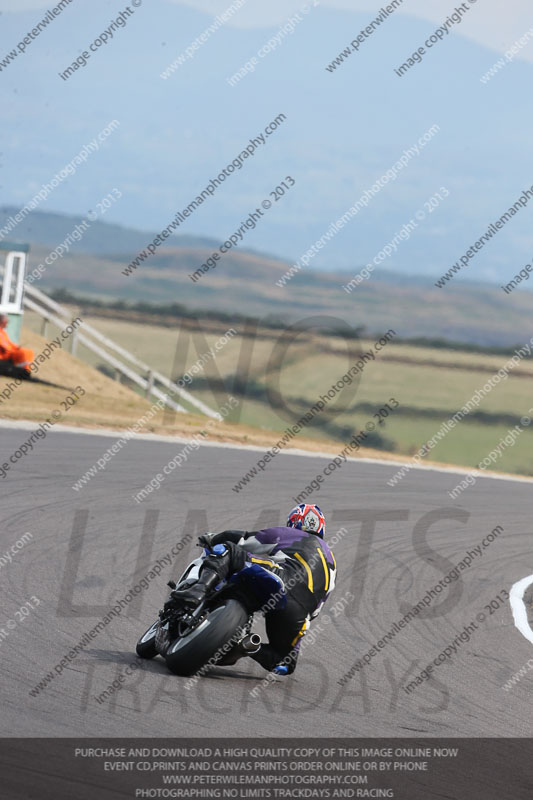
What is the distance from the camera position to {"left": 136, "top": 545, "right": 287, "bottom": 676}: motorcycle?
7246 mm

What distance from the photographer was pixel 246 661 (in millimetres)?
8305

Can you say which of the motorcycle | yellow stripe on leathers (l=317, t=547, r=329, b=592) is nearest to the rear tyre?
the motorcycle

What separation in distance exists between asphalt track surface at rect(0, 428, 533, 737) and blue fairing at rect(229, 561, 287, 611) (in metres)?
0.60

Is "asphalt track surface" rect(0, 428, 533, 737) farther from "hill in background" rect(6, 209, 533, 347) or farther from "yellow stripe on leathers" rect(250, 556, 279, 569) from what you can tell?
"hill in background" rect(6, 209, 533, 347)

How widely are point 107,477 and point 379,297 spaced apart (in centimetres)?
15678

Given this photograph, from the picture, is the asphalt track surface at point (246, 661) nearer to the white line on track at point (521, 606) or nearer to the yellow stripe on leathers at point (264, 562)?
the white line on track at point (521, 606)

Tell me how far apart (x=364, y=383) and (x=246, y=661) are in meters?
73.9

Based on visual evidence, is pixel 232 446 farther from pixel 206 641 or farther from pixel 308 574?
pixel 206 641

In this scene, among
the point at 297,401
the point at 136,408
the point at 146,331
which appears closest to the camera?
the point at 136,408

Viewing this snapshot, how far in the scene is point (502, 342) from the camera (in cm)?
13912

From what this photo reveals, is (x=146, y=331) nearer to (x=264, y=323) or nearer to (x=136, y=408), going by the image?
(x=264, y=323)

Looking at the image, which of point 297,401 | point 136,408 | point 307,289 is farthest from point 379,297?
point 136,408

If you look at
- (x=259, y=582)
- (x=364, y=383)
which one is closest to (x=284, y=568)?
(x=259, y=582)

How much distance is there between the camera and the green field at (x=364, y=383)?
2245 inches
